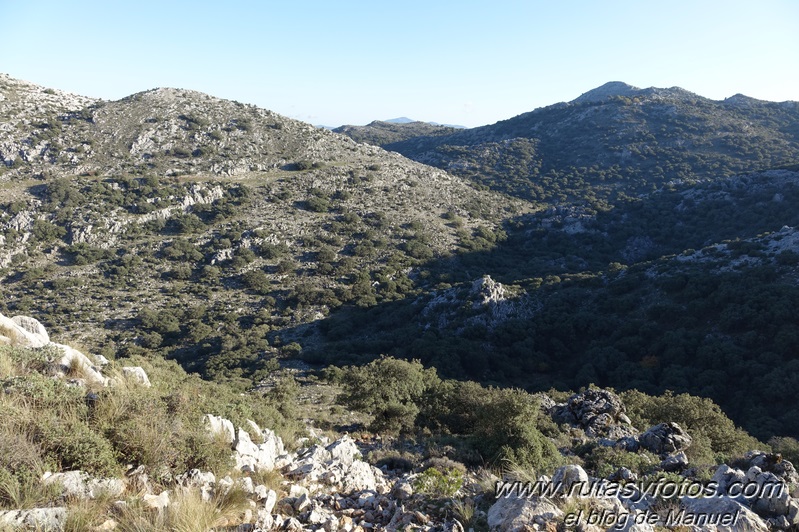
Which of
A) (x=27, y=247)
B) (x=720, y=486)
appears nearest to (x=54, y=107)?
(x=27, y=247)

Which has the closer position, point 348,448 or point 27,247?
point 348,448

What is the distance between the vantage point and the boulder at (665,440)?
1221 centimetres

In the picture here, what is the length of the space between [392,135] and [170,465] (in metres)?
170

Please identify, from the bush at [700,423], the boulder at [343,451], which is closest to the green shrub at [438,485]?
the boulder at [343,451]

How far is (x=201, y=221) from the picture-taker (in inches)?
2090

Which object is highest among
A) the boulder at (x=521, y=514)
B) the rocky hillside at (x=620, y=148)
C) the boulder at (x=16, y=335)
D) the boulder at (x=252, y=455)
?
the rocky hillside at (x=620, y=148)

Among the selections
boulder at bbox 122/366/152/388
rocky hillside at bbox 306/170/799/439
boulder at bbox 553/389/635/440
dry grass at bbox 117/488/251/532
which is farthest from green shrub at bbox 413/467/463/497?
rocky hillside at bbox 306/170/799/439

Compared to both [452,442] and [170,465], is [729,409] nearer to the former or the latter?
[452,442]

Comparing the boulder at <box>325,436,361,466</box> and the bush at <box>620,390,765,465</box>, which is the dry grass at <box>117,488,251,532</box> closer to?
the boulder at <box>325,436,361,466</box>

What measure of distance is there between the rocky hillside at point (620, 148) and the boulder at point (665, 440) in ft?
215

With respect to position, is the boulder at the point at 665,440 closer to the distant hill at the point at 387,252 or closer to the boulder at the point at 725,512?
the boulder at the point at 725,512

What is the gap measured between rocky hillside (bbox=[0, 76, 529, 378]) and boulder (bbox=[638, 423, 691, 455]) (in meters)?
24.8

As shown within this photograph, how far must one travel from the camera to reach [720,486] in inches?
302

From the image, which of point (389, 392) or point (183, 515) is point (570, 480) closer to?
point (183, 515)
